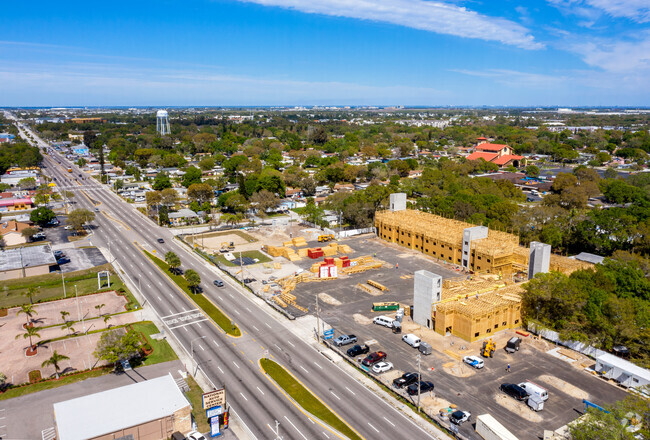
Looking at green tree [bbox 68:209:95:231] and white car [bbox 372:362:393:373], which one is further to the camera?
green tree [bbox 68:209:95:231]

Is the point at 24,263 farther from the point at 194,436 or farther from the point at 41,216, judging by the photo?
the point at 194,436

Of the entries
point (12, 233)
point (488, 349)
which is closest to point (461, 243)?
point (488, 349)

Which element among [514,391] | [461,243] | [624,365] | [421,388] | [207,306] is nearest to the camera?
[514,391]

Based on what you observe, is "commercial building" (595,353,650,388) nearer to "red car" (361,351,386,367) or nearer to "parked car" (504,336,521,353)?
"parked car" (504,336,521,353)

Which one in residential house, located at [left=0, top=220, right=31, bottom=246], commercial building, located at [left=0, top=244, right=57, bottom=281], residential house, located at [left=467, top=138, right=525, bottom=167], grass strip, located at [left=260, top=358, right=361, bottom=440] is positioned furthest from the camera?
residential house, located at [left=467, top=138, right=525, bottom=167]

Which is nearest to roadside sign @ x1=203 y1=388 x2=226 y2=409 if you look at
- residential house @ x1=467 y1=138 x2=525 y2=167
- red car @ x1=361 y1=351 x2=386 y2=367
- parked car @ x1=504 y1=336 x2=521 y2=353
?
red car @ x1=361 y1=351 x2=386 y2=367

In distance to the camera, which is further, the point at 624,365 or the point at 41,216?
the point at 41,216

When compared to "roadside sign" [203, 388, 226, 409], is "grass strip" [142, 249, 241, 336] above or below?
below
